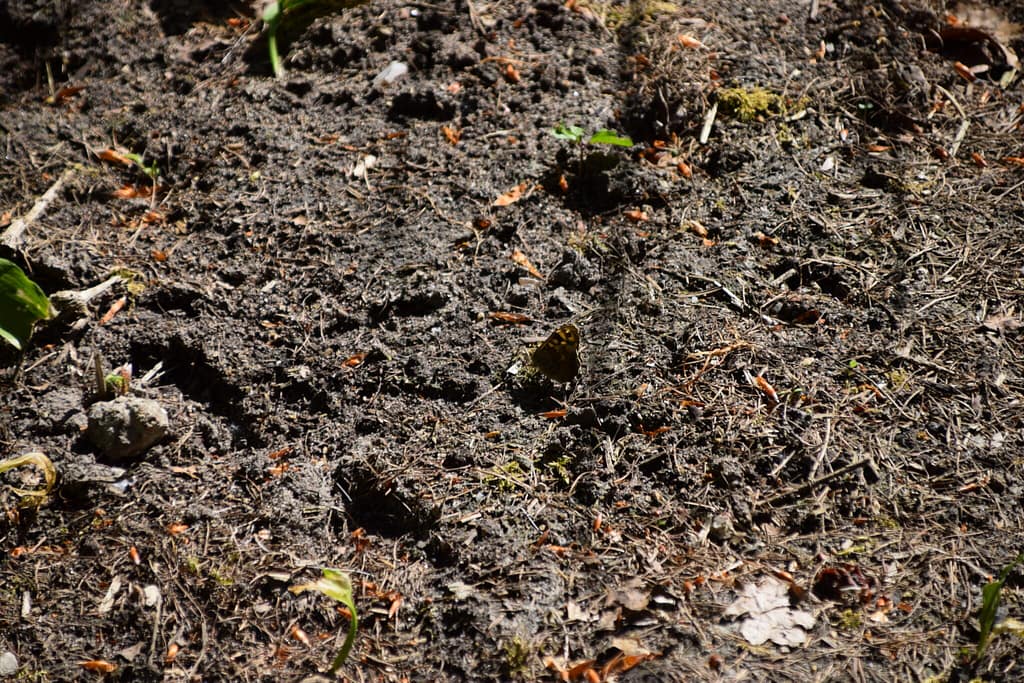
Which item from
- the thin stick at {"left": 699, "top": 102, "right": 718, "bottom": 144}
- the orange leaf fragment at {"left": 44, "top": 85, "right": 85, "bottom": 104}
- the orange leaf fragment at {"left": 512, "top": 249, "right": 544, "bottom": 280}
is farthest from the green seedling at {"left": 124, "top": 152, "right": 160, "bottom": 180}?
the thin stick at {"left": 699, "top": 102, "right": 718, "bottom": 144}

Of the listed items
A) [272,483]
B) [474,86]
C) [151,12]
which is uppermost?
[151,12]

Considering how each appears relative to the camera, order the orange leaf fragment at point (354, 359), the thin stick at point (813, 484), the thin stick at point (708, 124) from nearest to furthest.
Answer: the thin stick at point (813, 484) < the orange leaf fragment at point (354, 359) < the thin stick at point (708, 124)

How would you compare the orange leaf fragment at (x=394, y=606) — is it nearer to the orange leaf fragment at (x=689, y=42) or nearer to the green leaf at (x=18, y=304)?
the green leaf at (x=18, y=304)

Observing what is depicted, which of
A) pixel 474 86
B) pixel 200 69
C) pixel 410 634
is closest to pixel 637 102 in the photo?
pixel 474 86

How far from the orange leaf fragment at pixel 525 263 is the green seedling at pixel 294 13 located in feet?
4.57

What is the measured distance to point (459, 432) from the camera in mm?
2107

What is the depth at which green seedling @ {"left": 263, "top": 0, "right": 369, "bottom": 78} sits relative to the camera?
10.2 feet

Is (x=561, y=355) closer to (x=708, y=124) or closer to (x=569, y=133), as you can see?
(x=569, y=133)

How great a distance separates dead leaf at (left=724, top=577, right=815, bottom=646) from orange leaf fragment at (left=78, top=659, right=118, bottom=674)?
1.46 m

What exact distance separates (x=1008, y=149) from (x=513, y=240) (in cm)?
176

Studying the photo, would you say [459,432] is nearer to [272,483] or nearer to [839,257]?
[272,483]

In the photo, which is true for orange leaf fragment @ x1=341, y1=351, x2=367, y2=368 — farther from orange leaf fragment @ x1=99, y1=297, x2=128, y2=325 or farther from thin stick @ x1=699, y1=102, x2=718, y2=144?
thin stick @ x1=699, y1=102, x2=718, y2=144

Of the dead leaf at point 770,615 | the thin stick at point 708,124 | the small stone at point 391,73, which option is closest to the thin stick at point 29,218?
the small stone at point 391,73

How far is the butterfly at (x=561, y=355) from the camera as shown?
6.93ft
